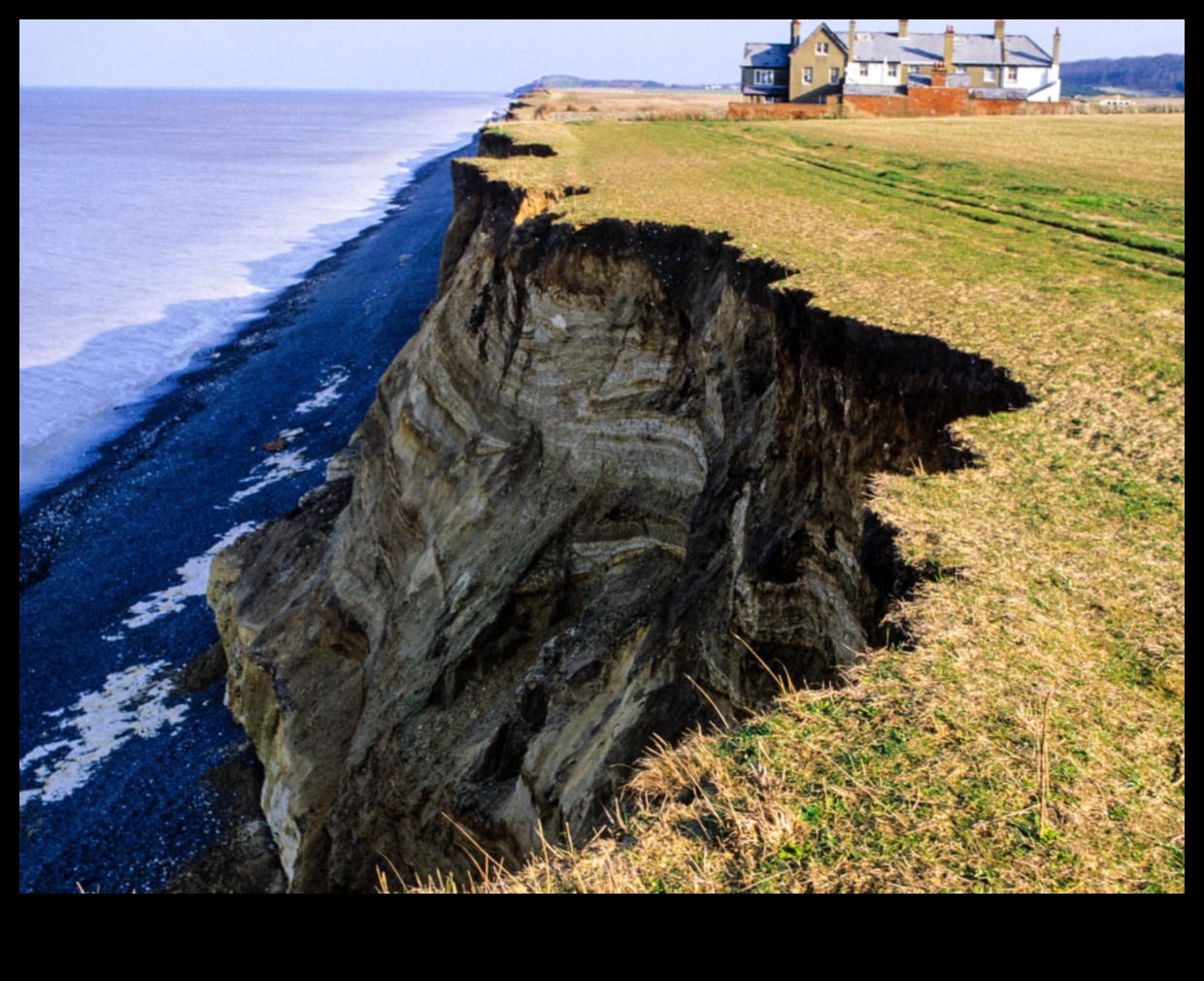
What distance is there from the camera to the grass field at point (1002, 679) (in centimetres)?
639

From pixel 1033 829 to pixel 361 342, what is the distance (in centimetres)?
5221

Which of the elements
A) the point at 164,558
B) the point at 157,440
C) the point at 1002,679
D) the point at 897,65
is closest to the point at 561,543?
the point at 1002,679

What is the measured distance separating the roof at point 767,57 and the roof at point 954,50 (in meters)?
6.24

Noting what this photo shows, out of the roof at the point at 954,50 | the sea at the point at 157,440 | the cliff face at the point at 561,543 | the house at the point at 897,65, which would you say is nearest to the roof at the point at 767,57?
the house at the point at 897,65

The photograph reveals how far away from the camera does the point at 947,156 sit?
32625 millimetres

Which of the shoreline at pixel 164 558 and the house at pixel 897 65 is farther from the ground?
the house at pixel 897 65

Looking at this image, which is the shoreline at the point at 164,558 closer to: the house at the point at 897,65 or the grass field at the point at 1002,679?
the grass field at the point at 1002,679

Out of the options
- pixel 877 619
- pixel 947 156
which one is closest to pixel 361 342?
pixel 947 156

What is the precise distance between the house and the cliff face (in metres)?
49.9

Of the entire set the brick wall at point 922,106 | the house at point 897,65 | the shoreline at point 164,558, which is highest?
the house at point 897,65

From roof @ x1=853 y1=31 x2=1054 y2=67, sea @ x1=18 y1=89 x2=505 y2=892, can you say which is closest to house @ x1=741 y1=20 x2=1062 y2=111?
roof @ x1=853 y1=31 x2=1054 y2=67

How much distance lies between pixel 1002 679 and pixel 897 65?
70795 millimetres

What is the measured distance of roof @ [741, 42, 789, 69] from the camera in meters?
73.4

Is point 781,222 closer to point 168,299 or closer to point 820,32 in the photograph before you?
point 820,32
